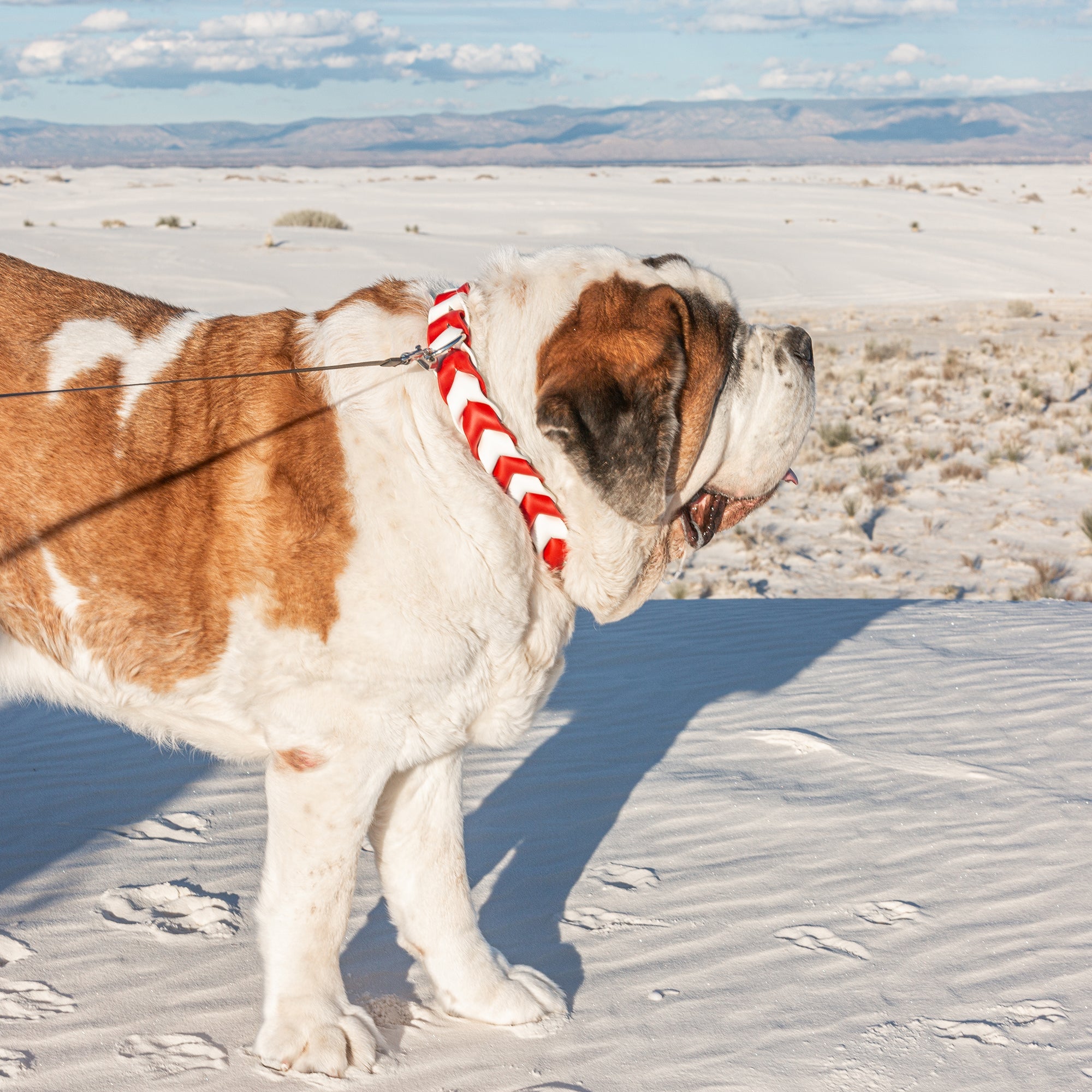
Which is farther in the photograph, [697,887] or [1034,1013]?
[697,887]

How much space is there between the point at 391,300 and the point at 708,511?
99cm

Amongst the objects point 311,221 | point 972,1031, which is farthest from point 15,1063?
point 311,221

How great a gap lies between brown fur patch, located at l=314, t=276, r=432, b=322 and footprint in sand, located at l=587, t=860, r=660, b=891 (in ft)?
6.95

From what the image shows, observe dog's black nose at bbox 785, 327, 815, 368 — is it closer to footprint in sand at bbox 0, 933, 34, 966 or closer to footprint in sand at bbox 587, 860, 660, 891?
footprint in sand at bbox 587, 860, 660, 891

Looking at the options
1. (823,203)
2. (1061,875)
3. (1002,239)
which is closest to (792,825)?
(1061,875)

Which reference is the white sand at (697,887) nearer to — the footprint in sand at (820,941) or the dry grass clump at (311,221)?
the footprint in sand at (820,941)

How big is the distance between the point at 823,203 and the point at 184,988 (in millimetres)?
43631

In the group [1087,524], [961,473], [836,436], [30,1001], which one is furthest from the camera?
[836,436]

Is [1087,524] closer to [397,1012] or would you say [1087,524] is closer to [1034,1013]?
[1034,1013]

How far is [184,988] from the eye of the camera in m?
3.33

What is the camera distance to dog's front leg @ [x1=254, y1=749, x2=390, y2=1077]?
2748mm

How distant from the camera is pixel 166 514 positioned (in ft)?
8.87

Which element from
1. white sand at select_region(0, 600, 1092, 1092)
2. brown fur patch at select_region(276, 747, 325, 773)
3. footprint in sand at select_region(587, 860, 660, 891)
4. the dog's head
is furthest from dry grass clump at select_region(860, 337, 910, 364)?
brown fur patch at select_region(276, 747, 325, 773)

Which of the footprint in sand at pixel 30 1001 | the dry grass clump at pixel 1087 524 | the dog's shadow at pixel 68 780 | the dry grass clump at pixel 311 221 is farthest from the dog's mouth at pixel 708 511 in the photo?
the dry grass clump at pixel 311 221
